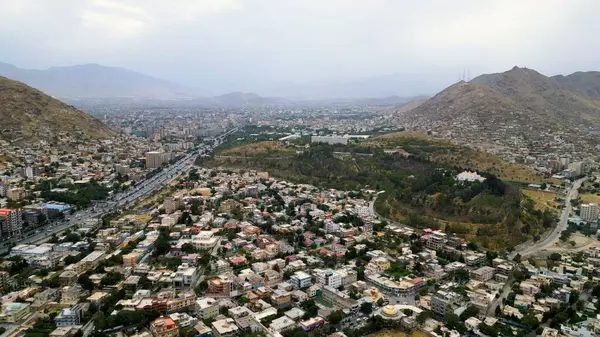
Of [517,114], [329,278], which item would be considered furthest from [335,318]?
[517,114]

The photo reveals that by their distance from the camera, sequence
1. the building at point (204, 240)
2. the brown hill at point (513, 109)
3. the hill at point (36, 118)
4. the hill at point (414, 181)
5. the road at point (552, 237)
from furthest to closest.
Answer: the brown hill at point (513, 109)
the hill at point (36, 118)
the hill at point (414, 181)
the road at point (552, 237)
the building at point (204, 240)

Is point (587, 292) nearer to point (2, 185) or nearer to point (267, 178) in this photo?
point (267, 178)

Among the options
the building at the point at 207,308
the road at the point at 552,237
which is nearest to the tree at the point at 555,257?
the road at the point at 552,237

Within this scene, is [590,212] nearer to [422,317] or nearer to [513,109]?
[422,317]

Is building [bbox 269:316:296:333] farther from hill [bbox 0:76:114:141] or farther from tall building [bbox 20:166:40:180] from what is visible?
hill [bbox 0:76:114:141]

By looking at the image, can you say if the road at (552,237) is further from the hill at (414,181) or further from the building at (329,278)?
the building at (329,278)

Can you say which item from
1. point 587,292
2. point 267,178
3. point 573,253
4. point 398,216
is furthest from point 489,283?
point 267,178
